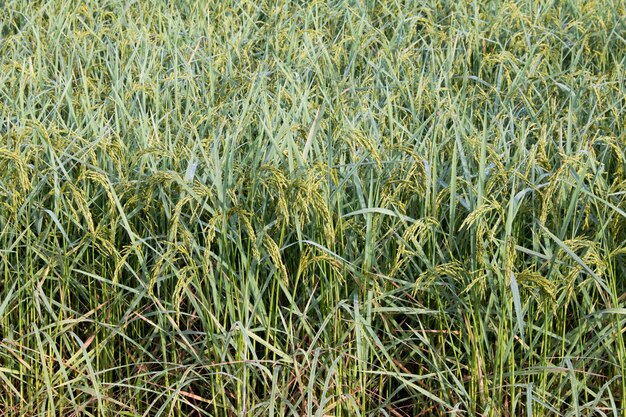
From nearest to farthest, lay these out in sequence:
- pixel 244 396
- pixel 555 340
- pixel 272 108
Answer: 1. pixel 244 396
2. pixel 555 340
3. pixel 272 108

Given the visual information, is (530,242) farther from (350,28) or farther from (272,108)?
(350,28)

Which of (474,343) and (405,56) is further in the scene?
(405,56)

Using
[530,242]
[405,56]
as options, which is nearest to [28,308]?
[530,242]

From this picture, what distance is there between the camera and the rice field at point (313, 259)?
A: 7.13 feet

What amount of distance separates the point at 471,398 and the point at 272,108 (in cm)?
115

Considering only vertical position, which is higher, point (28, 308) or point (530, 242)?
point (530, 242)

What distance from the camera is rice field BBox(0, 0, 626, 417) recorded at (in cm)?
217

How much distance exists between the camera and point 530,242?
2473mm

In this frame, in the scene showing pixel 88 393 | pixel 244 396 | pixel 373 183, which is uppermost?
pixel 373 183

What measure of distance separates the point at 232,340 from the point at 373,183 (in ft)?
1.76

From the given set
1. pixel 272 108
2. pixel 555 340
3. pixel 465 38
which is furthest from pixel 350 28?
pixel 555 340

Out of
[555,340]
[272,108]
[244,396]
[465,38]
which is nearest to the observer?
[244,396]

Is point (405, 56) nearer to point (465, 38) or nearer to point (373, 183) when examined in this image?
point (465, 38)

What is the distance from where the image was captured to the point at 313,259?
212 cm
